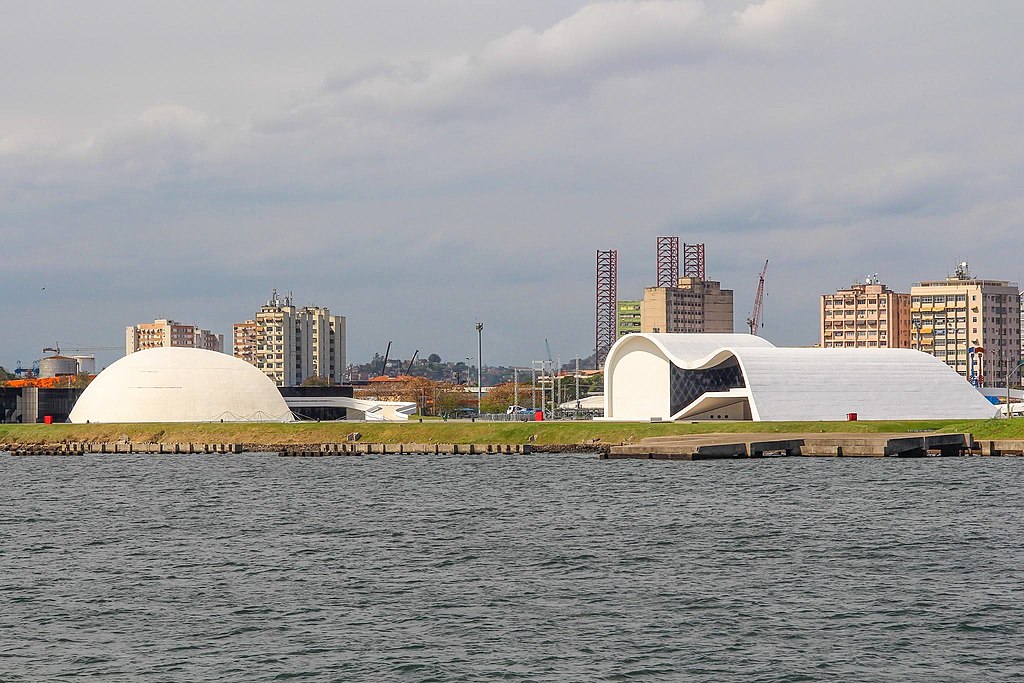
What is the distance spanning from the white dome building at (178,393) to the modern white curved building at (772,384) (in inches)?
1531

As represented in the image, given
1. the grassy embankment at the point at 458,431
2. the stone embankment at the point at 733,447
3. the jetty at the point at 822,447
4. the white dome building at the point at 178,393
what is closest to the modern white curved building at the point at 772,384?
the grassy embankment at the point at 458,431

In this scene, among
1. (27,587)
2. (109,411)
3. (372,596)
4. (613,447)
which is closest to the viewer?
(372,596)

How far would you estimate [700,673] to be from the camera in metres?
30.8

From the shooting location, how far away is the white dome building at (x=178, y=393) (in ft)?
503

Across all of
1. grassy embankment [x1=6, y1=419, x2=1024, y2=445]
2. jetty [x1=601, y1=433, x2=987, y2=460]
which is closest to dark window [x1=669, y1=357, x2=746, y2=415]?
grassy embankment [x1=6, y1=419, x2=1024, y2=445]

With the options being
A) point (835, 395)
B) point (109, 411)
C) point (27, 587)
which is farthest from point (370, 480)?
point (109, 411)

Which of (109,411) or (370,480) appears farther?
(109,411)

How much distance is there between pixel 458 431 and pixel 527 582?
74843 millimetres

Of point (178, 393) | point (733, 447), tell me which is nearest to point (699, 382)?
point (733, 447)

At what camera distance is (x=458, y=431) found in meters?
118

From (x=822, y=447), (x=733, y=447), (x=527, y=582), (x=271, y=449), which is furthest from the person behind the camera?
(x=271, y=449)

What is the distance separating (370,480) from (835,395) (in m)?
61.9

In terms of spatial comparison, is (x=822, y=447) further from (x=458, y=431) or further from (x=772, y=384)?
(x=772, y=384)

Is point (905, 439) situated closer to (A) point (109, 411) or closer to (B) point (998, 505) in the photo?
(B) point (998, 505)
